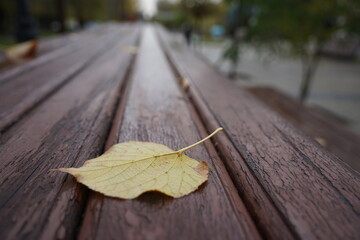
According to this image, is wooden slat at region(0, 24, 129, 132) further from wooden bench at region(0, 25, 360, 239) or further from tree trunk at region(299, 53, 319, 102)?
tree trunk at region(299, 53, 319, 102)

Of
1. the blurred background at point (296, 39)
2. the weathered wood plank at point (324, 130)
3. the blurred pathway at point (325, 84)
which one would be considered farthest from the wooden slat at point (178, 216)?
the blurred pathway at point (325, 84)

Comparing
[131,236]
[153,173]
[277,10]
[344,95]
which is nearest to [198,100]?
[153,173]

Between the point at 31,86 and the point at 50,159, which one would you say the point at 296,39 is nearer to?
the point at 31,86

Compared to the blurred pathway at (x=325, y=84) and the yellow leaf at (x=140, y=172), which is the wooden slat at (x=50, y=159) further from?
the blurred pathway at (x=325, y=84)

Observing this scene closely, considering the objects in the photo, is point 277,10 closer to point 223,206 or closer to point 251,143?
point 251,143

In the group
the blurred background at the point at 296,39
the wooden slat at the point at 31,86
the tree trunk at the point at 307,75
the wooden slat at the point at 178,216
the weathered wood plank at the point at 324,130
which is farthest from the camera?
the tree trunk at the point at 307,75

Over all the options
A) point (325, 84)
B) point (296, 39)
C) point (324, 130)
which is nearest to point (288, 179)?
point (324, 130)

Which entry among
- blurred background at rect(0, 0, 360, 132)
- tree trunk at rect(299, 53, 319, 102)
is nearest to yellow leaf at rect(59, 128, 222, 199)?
blurred background at rect(0, 0, 360, 132)
